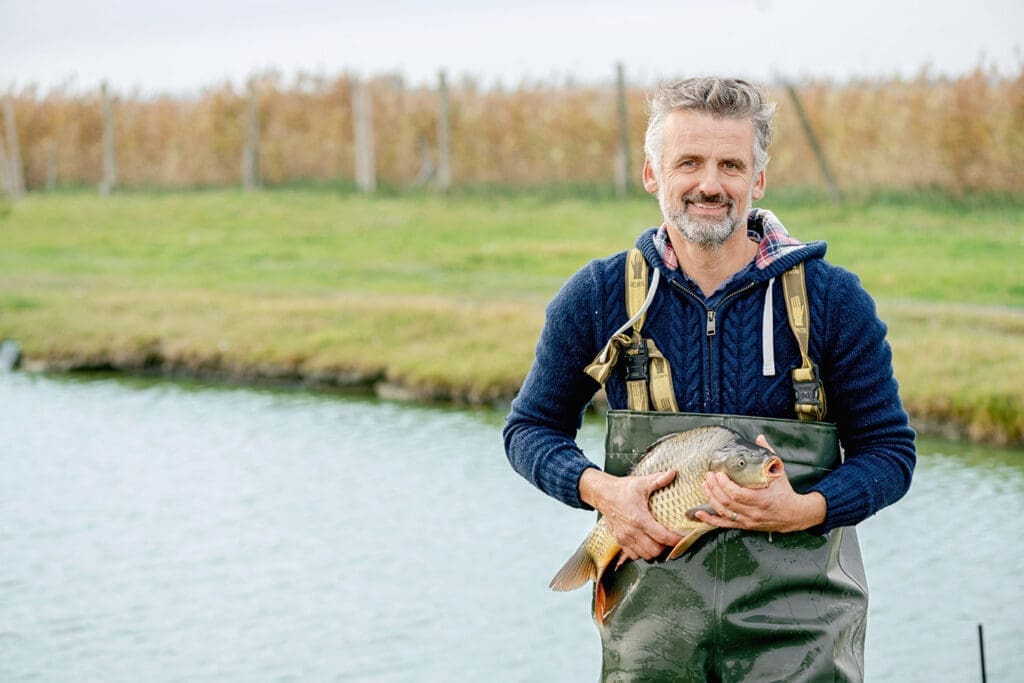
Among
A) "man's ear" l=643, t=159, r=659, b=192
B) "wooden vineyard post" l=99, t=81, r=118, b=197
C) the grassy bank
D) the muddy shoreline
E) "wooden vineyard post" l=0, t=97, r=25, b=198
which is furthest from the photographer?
"wooden vineyard post" l=0, t=97, r=25, b=198

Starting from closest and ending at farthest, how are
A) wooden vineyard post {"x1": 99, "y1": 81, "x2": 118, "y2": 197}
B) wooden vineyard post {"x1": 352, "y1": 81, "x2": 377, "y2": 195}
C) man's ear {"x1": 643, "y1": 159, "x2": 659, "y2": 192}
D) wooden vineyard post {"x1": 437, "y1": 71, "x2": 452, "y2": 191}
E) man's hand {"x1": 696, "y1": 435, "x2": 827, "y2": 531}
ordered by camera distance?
1. man's hand {"x1": 696, "y1": 435, "x2": 827, "y2": 531}
2. man's ear {"x1": 643, "y1": 159, "x2": 659, "y2": 192}
3. wooden vineyard post {"x1": 437, "y1": 71, "x2": 452, "y2": 191}
4. wooden vineyard post {"x1": 352, "y1": 81, "x2": 377, "y2": 195}
5. wooden vineyard post {"x1": 99, "y1": 81, "x2": 118, "y2": 197}

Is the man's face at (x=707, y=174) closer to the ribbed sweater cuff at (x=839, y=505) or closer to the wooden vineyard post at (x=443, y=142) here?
the ribbed sweater cuff at (x=839, y=505)

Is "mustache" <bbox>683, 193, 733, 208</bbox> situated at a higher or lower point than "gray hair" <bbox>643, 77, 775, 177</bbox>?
lower

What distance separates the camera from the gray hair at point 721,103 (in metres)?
3.16

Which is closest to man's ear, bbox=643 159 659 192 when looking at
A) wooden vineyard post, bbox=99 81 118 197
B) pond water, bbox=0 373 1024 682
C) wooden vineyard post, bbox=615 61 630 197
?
pond water, bbox=0 373 1024 682

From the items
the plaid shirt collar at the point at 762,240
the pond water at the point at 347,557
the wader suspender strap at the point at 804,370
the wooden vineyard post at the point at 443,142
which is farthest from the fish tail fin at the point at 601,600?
the wooden vineyard post at the point at 443,142

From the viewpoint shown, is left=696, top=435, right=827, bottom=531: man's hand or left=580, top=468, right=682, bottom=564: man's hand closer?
left=696, top=435, right=827, bottom=531: man's hand

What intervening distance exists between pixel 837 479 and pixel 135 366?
555 inches

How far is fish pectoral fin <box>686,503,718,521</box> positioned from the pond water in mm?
4604

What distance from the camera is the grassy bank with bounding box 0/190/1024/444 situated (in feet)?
46.2

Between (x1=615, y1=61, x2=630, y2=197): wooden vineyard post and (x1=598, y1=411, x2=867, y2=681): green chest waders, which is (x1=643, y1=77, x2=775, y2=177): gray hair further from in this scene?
(x1=615, y1=61, x2=630, y2=197): wooden vineyard post

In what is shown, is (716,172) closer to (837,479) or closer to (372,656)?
(837,479)

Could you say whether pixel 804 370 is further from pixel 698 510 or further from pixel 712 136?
pixel 712 136

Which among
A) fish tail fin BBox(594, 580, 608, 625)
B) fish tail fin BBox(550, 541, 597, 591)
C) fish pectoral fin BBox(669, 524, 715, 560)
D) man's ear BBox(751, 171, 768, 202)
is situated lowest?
fish tail fin BBox(594, 580, 608, 625)
